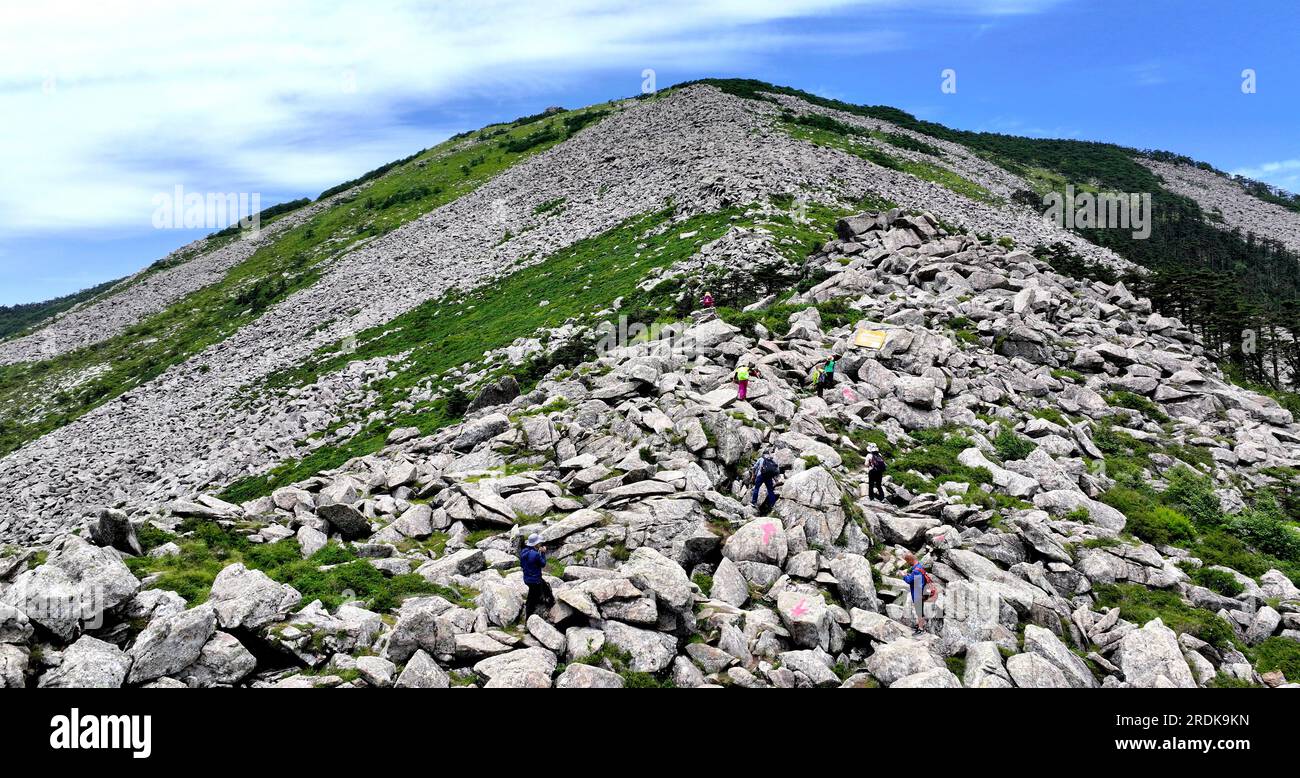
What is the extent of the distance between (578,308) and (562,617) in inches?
1174

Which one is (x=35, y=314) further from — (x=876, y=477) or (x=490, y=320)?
(x=876, y=477)

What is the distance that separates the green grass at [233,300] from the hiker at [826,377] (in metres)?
54.3

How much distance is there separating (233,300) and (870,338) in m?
69.5

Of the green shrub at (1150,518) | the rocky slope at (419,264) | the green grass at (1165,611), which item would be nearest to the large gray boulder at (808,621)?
the green grass at (1165,611)

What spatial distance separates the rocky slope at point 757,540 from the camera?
1187cm

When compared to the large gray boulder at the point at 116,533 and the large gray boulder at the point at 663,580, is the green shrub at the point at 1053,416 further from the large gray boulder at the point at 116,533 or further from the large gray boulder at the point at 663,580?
the large gray boulder at the point at 116,533

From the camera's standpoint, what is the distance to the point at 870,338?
28.2m

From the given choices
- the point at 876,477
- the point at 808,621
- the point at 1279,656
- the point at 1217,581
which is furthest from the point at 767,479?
the point at 1217,581

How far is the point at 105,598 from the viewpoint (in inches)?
Result: 466

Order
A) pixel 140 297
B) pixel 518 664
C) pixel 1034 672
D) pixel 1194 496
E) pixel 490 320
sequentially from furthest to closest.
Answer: pixel 140 297, pixel 490 320, pixel 1194 496, pixel 1034 672, pixel 518 664

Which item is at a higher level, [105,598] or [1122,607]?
[105,598]
